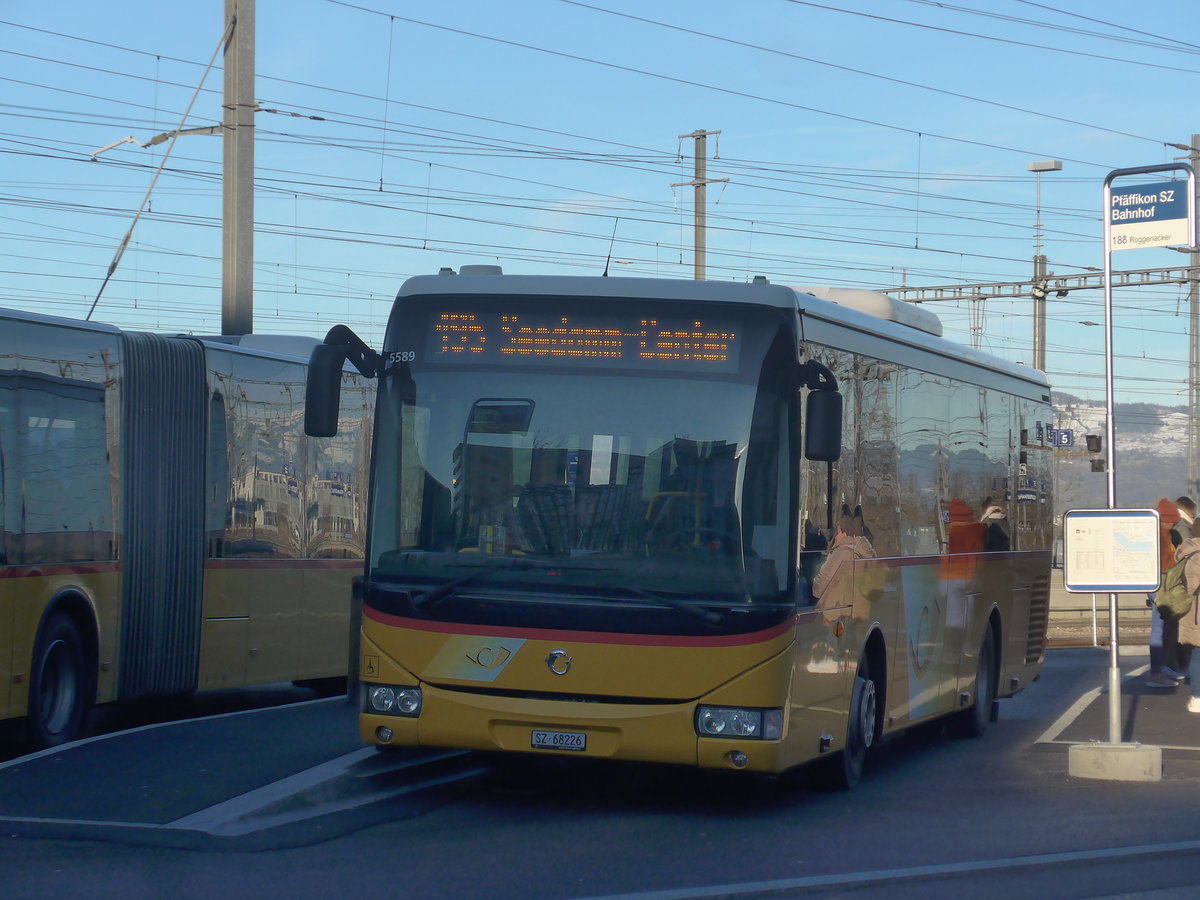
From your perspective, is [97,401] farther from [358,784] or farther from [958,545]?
[958,545]

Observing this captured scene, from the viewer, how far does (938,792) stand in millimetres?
10719

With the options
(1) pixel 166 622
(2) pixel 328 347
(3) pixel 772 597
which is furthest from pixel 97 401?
(3) pixel 772 597

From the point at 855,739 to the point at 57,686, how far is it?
5.46 metres

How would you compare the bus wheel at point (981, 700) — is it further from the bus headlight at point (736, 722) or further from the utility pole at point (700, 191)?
the utility pole at point (700, 191)

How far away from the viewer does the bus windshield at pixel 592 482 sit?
8.91 m

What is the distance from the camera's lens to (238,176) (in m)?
21.9

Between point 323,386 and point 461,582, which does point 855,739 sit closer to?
point 461,582

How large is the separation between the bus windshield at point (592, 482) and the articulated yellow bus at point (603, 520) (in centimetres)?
1

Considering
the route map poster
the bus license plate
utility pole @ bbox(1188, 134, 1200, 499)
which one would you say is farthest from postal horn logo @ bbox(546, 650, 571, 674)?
utility pole @ bbox(1188, 134, 1200, 499)

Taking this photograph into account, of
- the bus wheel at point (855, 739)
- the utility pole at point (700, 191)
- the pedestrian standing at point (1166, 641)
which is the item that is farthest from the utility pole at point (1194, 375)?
the bus wheel at point (855, 739)

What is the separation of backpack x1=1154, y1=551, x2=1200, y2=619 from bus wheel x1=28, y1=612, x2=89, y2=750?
979 centimetres

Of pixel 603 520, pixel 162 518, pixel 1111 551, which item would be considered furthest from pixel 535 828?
pixel 162 518

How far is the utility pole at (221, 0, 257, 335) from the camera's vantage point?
21.6m

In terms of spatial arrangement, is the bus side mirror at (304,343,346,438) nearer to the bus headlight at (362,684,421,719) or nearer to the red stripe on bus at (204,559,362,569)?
the bus headlight at (362,684,421,719)
